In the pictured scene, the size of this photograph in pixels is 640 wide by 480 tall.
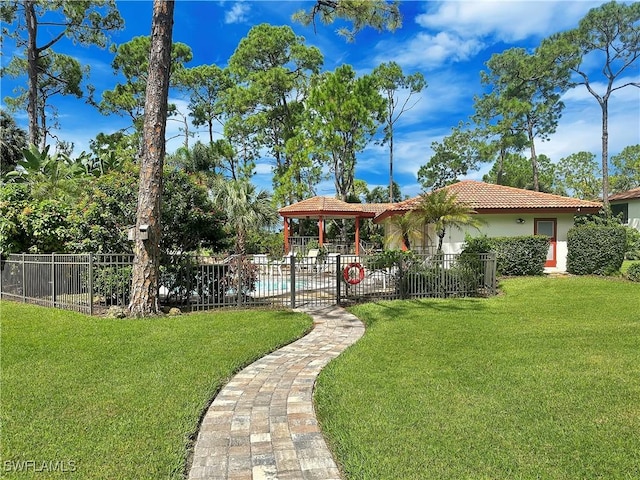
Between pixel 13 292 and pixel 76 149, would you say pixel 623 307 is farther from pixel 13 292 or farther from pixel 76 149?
pixel 76 149

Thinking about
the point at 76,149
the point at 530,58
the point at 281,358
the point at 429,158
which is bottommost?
the point at 281,358

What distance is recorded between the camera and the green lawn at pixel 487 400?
9.37 ft

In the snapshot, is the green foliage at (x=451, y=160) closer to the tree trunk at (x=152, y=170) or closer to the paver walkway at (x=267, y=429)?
the tree trunk at (x=152, y=170)

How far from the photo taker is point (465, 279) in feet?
36.4

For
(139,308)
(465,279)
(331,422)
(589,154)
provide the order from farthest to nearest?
(589,154)
(465,279)
(139,308)
(331,422)

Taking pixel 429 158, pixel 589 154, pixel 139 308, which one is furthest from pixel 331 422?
pixel 589 154

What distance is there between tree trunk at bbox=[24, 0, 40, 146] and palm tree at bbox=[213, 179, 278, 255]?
8.49 metres

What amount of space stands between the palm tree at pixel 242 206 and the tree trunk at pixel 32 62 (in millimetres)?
8490

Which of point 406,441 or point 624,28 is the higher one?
point 624,28

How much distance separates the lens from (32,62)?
60.5 feet

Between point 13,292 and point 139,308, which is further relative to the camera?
point 13,292

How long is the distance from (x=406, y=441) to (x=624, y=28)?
30.9m

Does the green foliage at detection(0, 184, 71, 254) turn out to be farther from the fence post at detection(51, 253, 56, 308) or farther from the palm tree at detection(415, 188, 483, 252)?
the palm tree at detection(415, 188, 483, 252)

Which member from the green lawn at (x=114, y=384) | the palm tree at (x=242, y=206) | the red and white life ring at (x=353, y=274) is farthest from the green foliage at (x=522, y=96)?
the green lawn at (x=114, y=384)
